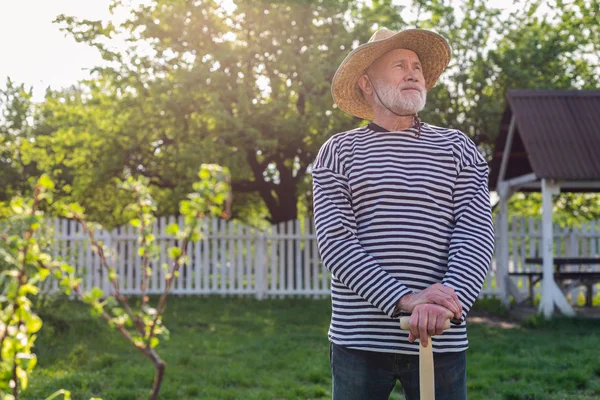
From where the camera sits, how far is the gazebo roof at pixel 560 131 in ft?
33.7

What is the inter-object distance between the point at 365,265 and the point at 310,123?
11.5 meters

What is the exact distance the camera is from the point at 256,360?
742cm

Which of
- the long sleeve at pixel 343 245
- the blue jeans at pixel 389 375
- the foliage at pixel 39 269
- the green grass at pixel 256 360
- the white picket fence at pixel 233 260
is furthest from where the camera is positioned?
the white picket fence at pixel 233 260

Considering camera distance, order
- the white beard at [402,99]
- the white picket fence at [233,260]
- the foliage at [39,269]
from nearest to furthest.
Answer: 1. the foliage at [39,269]
2. the white beard at [402,99]
3. the white picket fence at [233,260]

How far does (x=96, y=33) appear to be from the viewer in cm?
1477

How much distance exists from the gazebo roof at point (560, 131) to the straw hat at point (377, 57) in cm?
765

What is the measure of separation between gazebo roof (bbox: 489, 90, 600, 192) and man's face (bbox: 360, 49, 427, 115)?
790cm

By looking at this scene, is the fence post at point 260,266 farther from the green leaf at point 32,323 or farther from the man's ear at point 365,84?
the green leaf at point 32,323

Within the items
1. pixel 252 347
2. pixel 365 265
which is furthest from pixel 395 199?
pixel 252 347

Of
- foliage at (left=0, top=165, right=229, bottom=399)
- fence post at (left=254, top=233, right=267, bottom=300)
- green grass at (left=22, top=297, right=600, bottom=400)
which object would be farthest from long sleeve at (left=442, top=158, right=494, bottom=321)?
fence post at (left=254, top=233, right=267, bottom=300)

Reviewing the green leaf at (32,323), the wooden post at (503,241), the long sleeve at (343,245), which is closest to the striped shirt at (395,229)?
the long sleeve at (343,245)

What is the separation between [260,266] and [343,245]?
11.7m

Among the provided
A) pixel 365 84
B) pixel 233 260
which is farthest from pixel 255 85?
pixel 365 84

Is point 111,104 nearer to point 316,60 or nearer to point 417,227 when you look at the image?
point 316,60
